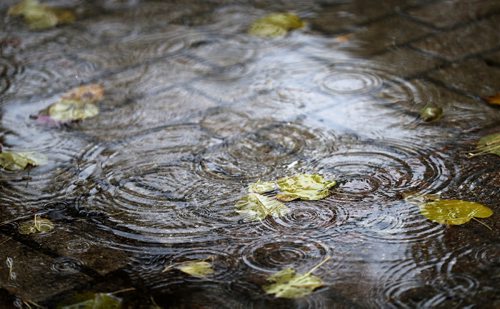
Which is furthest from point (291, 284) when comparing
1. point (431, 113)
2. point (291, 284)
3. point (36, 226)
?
point (431, 113)

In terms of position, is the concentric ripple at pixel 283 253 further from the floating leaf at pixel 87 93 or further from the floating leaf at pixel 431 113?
the floating leaf at pixel 87 93

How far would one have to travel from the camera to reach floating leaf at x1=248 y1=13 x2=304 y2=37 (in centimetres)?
410

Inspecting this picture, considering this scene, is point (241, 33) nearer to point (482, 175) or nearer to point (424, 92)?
point (424, 92)

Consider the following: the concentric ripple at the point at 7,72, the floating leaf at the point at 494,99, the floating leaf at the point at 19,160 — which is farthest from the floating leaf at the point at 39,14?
the floating leaf at the point at 494,99

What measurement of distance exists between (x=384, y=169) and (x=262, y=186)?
16.2 inches

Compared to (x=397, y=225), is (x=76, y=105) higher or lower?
lower

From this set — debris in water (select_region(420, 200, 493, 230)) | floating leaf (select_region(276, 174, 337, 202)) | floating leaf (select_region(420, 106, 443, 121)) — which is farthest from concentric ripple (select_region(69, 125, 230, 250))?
floating leaf (select_region(420, 106, 443, 121))

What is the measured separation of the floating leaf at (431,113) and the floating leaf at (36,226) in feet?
4.67

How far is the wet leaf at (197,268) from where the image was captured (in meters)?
2.23

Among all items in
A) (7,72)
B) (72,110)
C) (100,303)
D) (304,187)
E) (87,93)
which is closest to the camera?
(100,303)

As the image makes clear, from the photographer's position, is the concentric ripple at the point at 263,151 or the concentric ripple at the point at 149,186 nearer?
the concentric ripple at the point at 149,186

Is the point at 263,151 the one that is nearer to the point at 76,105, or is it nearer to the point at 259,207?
the point at 259,207

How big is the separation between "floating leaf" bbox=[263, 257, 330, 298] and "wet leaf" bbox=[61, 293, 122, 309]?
15.1 inches

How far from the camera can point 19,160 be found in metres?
2.94
